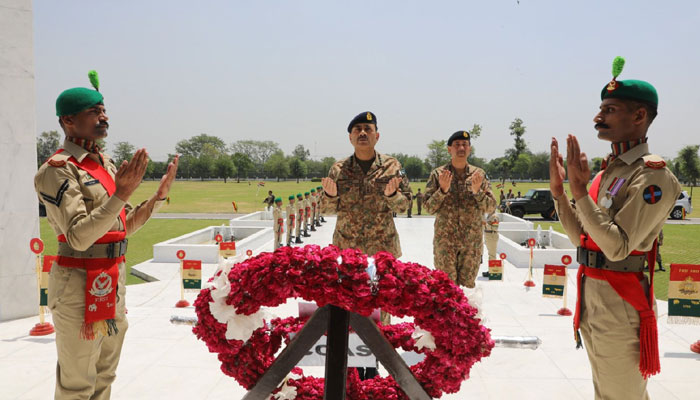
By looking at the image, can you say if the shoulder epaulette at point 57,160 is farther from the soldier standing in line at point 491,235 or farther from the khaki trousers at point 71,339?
the soldier standing in line at point 491,235

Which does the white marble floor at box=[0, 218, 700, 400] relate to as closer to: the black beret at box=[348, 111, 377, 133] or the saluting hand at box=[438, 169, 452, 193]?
the saluting hand at box=[438, 169, 452, 193]

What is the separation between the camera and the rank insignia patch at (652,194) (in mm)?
2014

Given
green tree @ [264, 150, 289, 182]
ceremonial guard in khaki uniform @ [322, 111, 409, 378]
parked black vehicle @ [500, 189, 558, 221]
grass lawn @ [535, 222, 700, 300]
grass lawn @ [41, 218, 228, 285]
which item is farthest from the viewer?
green tree @ [264, 150, 289, 182]

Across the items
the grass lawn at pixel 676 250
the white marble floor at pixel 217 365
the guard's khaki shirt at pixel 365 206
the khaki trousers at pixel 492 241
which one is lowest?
the white marble floor at pixel 217 365

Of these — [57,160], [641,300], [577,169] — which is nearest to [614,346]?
[641,300]

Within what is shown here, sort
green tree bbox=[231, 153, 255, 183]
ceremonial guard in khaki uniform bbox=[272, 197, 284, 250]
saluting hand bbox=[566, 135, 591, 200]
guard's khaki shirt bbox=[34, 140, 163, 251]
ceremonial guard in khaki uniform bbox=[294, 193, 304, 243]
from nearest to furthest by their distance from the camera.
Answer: saluting hand bbox=[566, 135, 591, 200] → guard's khaki shirt bbox=[34, 140, 163, 251] → ceremonial guard in khaki uniform bbox=[272, 197, 284, 250] → ceremonial guard in khaki uniform bbox=[294, 193, 304, 243] → green tree bbox=[231, 153, 255, 183]

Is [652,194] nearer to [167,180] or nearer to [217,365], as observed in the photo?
[167,180]

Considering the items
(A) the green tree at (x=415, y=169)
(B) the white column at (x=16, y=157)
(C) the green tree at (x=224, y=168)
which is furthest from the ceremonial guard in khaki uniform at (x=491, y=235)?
(C) the green tree at (x=224, y=168)

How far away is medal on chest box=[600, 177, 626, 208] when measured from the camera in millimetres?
2162

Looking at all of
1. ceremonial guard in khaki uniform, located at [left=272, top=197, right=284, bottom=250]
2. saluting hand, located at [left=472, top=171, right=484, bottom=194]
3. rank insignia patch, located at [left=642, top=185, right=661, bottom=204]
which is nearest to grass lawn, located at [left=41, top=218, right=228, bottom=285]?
ceremonial guard in khaki uniform, located at [left=272, top=197, right=284, bottom=250]

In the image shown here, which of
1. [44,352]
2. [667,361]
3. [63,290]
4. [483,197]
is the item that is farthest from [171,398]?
[667,361]

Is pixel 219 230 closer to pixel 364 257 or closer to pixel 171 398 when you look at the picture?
pixel 171 398

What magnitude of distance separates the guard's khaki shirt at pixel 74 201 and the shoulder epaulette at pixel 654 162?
2.81 m

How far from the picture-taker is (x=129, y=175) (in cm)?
234
